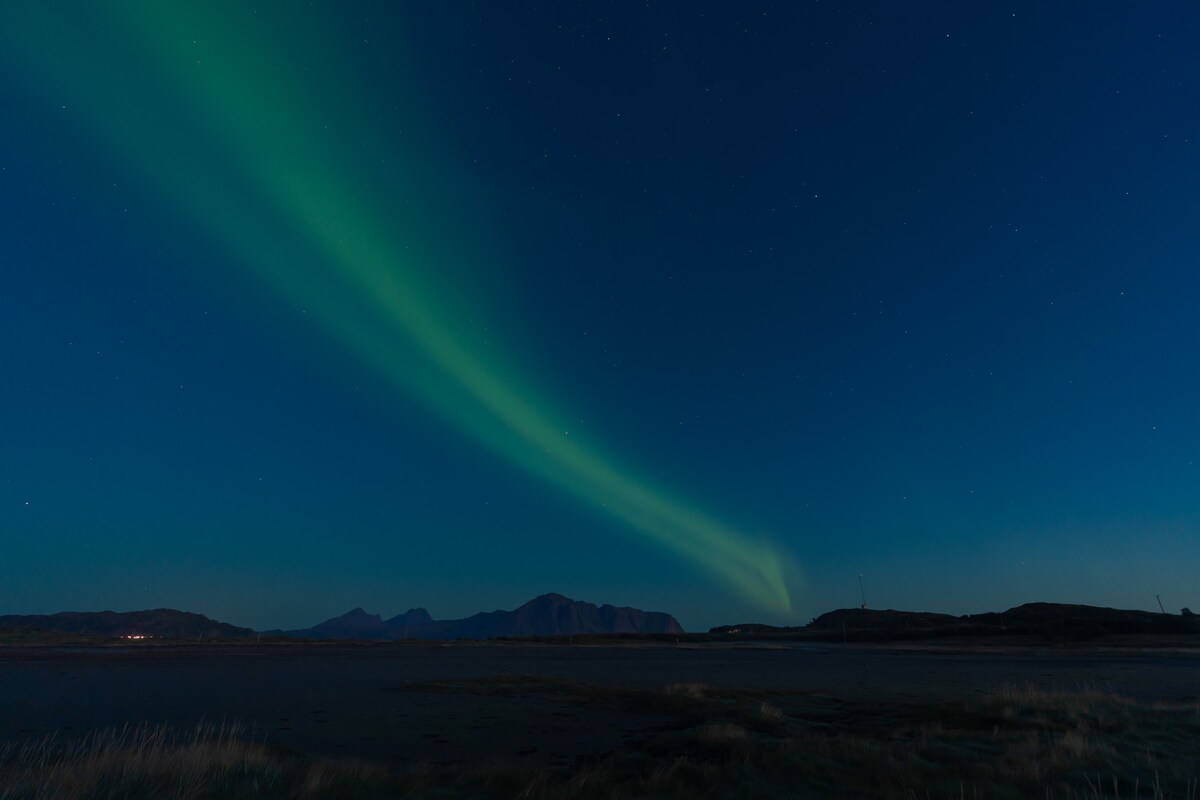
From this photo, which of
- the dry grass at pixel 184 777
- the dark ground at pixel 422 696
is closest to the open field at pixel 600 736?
the dry grass at pixel 184 777

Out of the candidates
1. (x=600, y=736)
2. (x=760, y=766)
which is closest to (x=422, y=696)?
(x=600, y=736)

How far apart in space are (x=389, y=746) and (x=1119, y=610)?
690ft

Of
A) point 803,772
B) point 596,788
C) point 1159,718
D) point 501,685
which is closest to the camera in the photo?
point 596,788

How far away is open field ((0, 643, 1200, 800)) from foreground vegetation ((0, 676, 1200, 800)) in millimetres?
73

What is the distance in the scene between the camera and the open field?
12.7 meters

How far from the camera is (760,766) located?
49.9 ft

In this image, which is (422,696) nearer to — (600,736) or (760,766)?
(600,736)

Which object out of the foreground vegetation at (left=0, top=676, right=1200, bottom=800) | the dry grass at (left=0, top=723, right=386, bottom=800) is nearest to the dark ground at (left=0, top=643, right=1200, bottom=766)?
the foreground vegetation at (left=0, top=676, right=1200, bottom=800)

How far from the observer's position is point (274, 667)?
55.0m

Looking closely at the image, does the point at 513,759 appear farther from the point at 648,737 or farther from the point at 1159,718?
the point at 1159,718

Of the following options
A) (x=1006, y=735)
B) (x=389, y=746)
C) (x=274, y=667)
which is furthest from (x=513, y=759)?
(x=274, y=667)

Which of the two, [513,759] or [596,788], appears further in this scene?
[513,759]

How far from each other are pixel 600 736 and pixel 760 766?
820 cm

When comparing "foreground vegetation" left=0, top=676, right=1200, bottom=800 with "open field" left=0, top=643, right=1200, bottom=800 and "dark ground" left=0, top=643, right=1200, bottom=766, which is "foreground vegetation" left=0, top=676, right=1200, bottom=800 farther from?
"dark ground" left=0, top=643, right=1200, bottom=766
